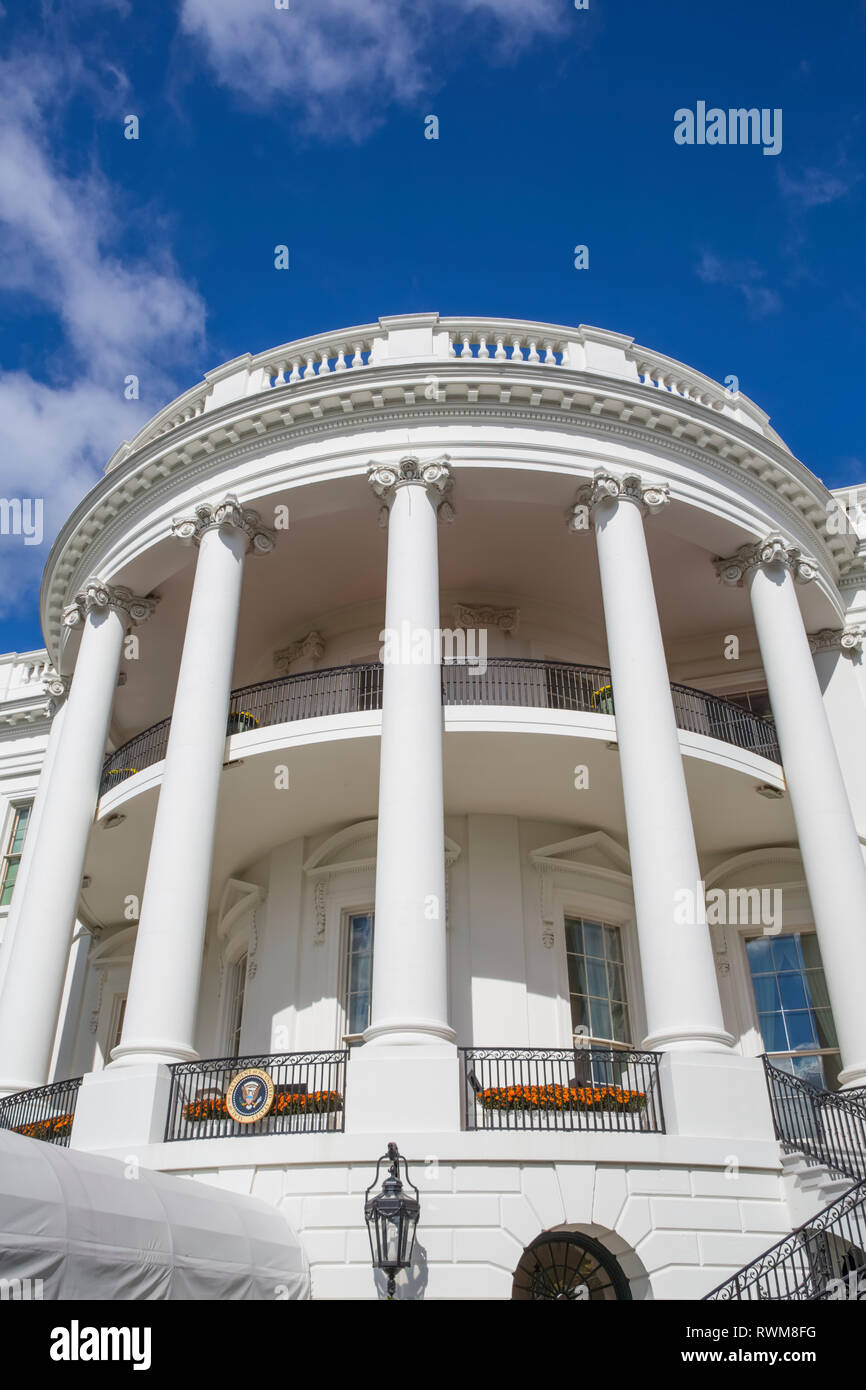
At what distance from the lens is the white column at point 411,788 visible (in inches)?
447

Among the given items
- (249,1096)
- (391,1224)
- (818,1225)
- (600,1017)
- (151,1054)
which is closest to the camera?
(391,1224)

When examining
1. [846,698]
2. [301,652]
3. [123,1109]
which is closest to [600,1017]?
[846,698]

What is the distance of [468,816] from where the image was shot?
1680 centimetres

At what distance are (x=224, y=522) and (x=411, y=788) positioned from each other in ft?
20.1

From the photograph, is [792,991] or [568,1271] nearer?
[568,1271]

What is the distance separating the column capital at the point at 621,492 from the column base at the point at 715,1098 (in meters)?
8.49

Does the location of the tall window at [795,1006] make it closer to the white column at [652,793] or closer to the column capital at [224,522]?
the white column at [652,793]

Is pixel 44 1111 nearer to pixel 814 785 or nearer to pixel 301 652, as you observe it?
pixel 301 652

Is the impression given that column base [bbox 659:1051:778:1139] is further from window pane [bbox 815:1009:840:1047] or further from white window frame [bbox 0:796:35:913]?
white window frame [bbox 0:796:35:913]

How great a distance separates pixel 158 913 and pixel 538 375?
10006mm

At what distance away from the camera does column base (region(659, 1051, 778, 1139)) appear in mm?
10695

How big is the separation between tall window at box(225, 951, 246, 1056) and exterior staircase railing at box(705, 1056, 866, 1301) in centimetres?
936
